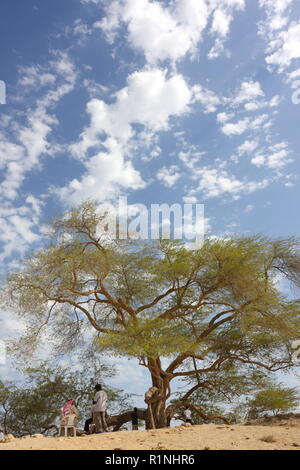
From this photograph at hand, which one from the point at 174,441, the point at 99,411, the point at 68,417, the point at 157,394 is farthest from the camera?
the point at 157,394

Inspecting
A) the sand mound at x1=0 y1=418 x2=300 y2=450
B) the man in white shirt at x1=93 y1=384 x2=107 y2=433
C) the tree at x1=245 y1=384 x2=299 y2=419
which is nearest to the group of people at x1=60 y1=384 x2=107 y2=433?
the man in white shirt at x1=93 y1=384 x2=107 y2=433

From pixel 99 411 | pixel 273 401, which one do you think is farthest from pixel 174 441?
pixel 273 401

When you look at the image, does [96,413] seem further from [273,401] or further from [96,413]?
[273,401]

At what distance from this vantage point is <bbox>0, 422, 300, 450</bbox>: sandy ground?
734 cm

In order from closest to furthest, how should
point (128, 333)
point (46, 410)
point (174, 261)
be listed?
1. point (128, 333)
2. point (174, 261)
3. point (46, 410)

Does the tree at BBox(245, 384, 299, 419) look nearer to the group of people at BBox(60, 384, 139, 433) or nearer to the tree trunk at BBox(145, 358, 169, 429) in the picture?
the tree trunk at BBox(145, 358, 169, 429)

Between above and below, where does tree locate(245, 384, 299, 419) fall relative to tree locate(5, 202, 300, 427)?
below

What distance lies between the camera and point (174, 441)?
7773mm

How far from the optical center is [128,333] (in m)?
14.5

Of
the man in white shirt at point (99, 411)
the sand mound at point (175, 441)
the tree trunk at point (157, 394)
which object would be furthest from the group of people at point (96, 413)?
the tree trunk at point (157, 394)

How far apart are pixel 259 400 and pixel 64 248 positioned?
33.8 ft

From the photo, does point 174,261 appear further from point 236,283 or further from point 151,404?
point 151,404
